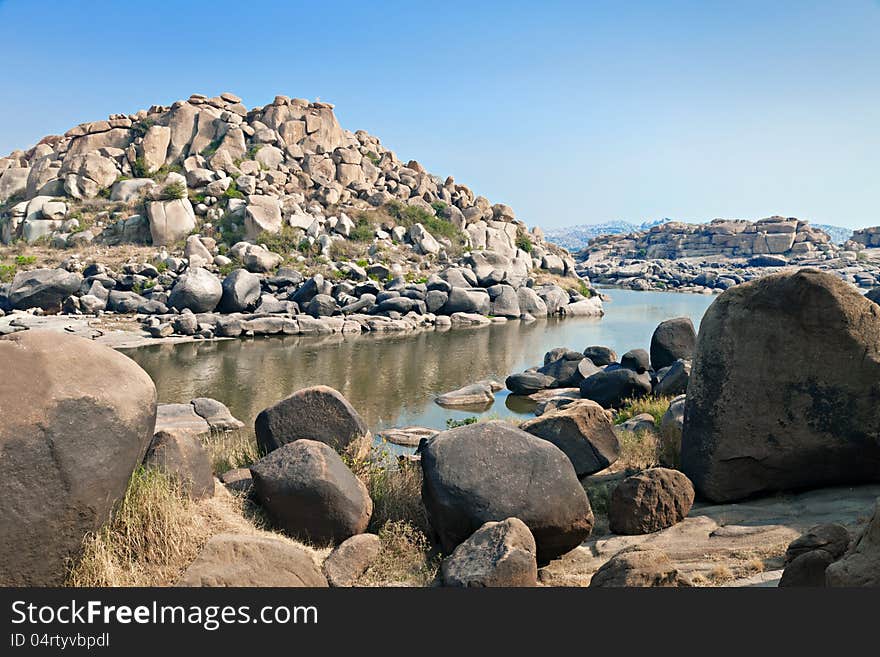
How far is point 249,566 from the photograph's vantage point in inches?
234

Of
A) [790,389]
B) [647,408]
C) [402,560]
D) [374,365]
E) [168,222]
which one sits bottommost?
[374,365]

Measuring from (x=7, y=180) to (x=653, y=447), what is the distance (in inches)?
2463

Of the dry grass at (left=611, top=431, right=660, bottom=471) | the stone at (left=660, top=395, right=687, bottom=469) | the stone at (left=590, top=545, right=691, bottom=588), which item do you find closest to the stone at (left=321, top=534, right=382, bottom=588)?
the stone at (left=590, top=545, right=691, bottom=588)

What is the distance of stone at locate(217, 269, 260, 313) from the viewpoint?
36375 millimetres

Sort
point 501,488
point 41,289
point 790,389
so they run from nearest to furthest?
1. point 501,488
2. point 790,389
3. point 41,289

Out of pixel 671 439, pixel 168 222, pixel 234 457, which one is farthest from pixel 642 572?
pixel 168 222

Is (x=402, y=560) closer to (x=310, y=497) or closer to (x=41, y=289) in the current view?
(x=310, y=497)

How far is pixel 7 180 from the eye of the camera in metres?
57.4

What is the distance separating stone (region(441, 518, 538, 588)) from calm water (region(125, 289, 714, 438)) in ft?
36.6

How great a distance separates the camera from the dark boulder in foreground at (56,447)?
549 centimetres

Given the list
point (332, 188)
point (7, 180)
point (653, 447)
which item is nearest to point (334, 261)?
point (332, 188)

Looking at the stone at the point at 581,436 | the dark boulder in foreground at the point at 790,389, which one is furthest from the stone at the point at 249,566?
the dark boulder in foreground at the point at 790,389

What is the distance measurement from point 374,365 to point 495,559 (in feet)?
69.5

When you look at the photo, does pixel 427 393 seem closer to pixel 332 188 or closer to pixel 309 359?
pixel 309 359
